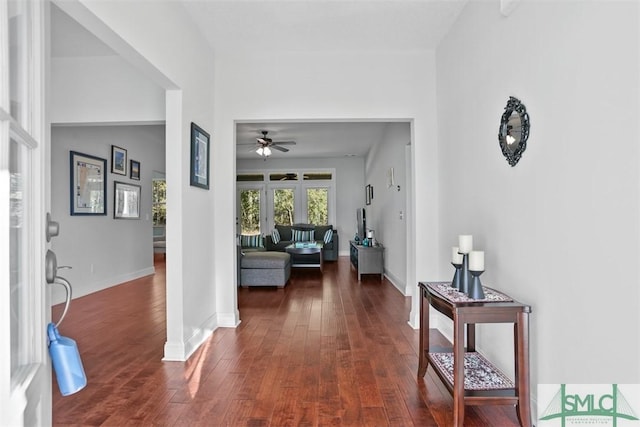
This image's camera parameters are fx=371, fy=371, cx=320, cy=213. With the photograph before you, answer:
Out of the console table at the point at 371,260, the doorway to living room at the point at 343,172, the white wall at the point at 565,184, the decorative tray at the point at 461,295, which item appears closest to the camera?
the white wall at the point at 565,184

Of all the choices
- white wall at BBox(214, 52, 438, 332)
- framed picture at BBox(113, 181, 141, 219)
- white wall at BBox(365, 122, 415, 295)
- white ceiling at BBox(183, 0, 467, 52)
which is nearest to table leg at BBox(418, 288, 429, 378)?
white wall at BBox(214, 52, 438, 332)

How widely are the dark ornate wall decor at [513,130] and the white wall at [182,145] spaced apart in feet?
7.27

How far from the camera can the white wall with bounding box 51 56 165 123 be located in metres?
3.65

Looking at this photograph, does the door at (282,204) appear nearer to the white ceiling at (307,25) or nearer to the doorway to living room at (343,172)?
the doorway to living room at (343,172)

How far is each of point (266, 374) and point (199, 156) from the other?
185cm

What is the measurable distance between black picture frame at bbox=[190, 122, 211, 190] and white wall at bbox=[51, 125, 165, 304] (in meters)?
2.50

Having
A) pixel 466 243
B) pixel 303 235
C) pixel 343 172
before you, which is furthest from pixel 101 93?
pixel 343 172

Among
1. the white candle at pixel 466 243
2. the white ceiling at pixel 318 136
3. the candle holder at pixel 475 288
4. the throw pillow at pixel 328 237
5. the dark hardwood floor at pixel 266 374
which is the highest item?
the white ceiling at pixel 318 136

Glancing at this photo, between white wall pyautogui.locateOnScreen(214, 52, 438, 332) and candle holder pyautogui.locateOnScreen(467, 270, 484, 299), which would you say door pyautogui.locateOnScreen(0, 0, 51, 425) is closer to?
candle holder pyautogui.locateOnScreen(467, 270, 484, 299)

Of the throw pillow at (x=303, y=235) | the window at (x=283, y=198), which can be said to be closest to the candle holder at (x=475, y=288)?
the throw pillow at (x=303, y=235)

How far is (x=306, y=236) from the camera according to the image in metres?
9.02

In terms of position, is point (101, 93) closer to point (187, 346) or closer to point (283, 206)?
point (187, 346)

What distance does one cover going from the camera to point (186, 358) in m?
2.82

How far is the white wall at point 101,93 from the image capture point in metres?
3.65
